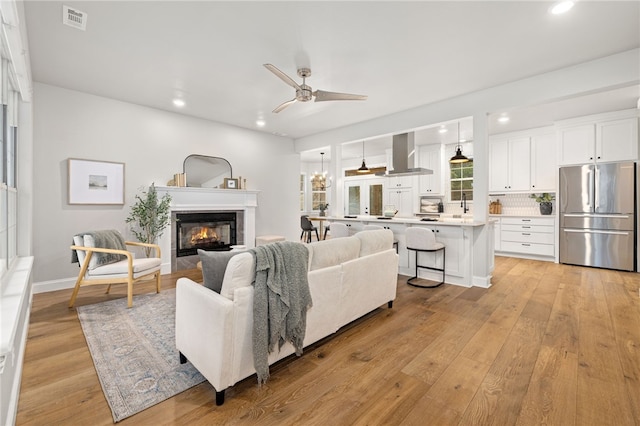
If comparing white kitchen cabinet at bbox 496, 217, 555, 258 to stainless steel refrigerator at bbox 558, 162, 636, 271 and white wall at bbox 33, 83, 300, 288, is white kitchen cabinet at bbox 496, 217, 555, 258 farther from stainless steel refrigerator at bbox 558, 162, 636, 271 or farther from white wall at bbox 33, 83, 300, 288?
white wall at bbox 33, 83, 300, 288

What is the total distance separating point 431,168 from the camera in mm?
7262

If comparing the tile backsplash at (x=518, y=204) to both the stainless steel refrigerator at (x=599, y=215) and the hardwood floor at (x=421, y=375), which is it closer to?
the stainless steel refrigerator at (x=599, y=215)

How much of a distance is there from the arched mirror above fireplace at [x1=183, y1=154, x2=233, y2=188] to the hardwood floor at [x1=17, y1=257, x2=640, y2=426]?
2.72 metres

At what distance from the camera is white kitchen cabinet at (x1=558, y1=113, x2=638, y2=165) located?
470 centimetres

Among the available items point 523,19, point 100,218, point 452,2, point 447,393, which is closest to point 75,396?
point 447,393

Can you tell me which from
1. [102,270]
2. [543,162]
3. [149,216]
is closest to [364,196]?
[543,162]

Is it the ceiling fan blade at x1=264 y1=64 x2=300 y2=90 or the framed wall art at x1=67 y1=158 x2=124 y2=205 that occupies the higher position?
the ceiling fan blade at x1=264 y1=64 x2=300 y2=90

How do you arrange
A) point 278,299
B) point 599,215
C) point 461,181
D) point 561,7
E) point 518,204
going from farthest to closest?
point 461,181 < point 518,204 < point 599,215 < point 561,7 < point 278,299

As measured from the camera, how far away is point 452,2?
7.39 ft

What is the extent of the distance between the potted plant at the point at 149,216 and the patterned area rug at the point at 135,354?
139 cm

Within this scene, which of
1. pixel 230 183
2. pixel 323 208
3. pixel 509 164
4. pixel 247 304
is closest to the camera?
pixel 247 304

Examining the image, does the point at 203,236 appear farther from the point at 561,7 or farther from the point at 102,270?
the point at 561,7

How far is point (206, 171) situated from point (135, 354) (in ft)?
12.4

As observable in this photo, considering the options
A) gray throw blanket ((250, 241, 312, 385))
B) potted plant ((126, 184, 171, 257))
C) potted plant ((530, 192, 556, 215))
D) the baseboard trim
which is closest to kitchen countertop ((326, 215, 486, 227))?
potted plant ((530, 192, 556, 215))
